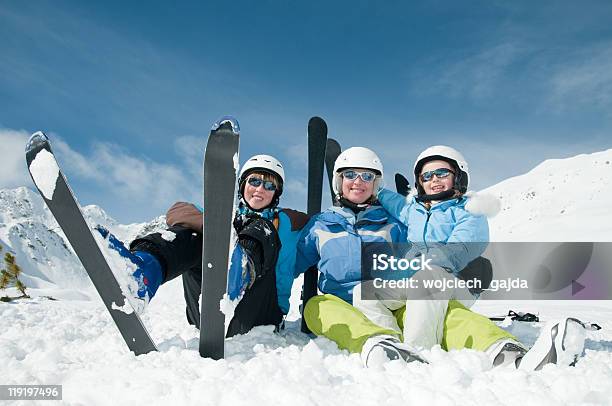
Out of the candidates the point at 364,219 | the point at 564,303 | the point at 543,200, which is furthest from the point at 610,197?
the point at 364,219

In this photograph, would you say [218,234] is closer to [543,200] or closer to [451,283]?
[451,283]

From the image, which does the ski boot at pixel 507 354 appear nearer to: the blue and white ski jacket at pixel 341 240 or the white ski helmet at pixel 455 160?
the blue and white ski jacket at pixel 341 240

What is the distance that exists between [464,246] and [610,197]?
21.0 meters

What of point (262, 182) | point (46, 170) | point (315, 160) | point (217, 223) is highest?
point (315, 160)

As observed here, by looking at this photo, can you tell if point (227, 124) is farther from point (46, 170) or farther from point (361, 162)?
point (361, 162)

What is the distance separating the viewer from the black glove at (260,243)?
2646 mm

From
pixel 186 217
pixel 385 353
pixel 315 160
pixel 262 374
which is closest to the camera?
pixel 262 374

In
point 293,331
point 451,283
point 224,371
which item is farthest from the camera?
point 293,331

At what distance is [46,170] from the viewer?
7.96 ft

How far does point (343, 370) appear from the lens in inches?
85.5

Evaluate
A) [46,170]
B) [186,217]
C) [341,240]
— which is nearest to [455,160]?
[341,240]

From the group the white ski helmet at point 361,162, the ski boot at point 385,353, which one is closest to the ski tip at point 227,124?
the ski boot at point 385,353

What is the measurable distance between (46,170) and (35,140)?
0.21 metres

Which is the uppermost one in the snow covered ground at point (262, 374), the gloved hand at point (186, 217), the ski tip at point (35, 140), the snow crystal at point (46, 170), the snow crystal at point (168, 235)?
the ski tip at point (35, 140)
